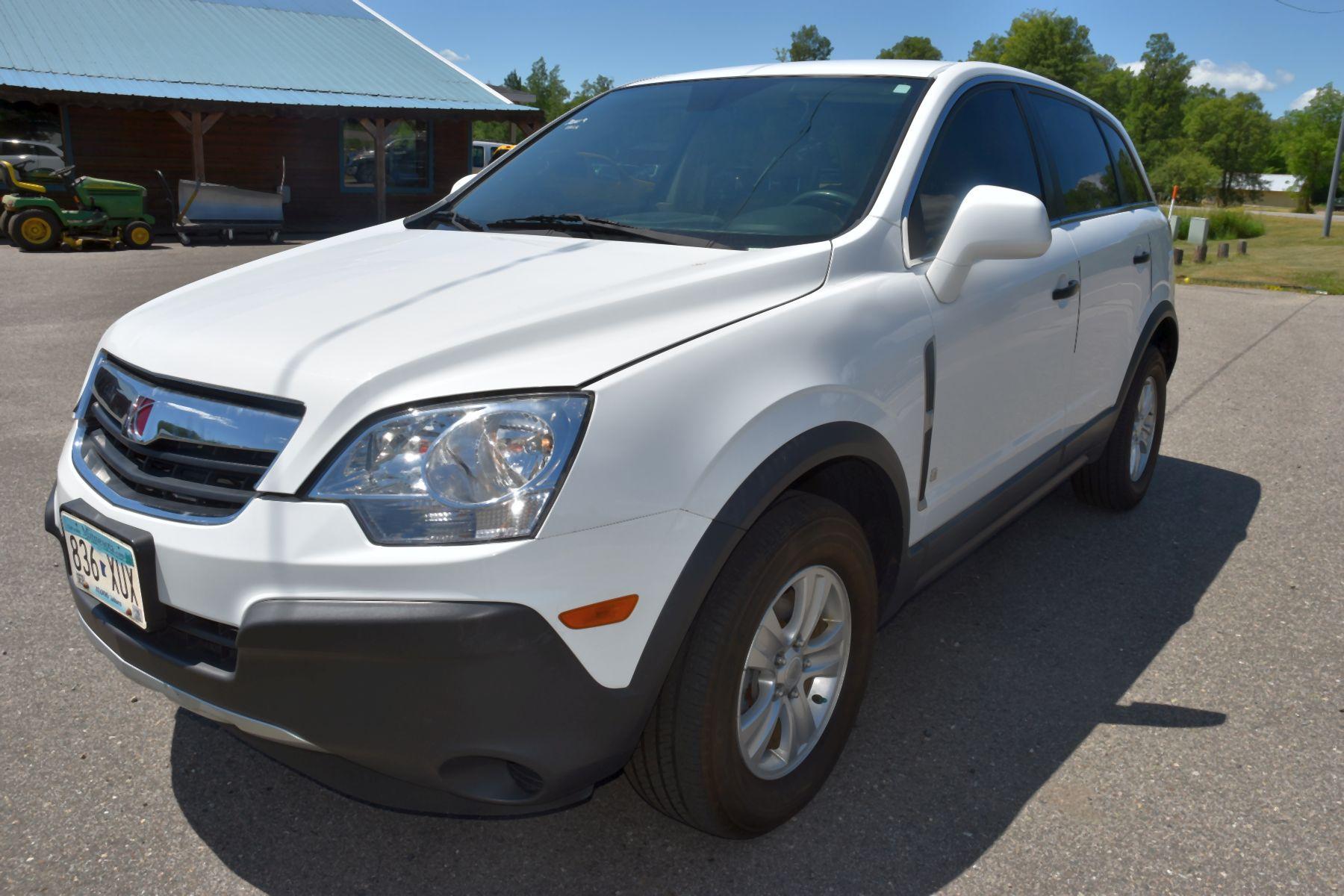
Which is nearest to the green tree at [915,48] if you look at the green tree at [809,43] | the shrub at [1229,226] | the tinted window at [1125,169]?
the green tree at [809,43]

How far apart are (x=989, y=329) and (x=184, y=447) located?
2.17 meters

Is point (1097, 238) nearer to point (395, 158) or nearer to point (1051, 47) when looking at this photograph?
point (395, 158)

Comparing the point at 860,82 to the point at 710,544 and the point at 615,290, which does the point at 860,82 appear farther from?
the point at 710,544

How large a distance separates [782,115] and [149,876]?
8.67ft

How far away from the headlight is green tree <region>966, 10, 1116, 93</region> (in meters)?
95.8

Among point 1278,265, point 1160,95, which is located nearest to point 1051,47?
point 1160,95

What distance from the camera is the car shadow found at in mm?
2438

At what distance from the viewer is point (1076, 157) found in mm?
4188

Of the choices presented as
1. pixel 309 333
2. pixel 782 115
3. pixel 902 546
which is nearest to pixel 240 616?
pixel 309 333

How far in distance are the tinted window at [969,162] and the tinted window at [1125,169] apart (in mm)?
1126

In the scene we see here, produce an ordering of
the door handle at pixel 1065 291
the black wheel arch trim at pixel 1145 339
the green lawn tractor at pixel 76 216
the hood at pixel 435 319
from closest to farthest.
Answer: the hood at pixel 435 319
the door handle at pixel 1065 291
the black wheel arch trim at pixel 1145 339
the green lawn tractor at pixel 76 216

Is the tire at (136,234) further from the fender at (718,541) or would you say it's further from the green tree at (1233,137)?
the green tree at (1233,137)

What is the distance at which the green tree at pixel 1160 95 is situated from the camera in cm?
9738

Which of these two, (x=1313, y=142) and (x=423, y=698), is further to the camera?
(x=1313, y=142)
